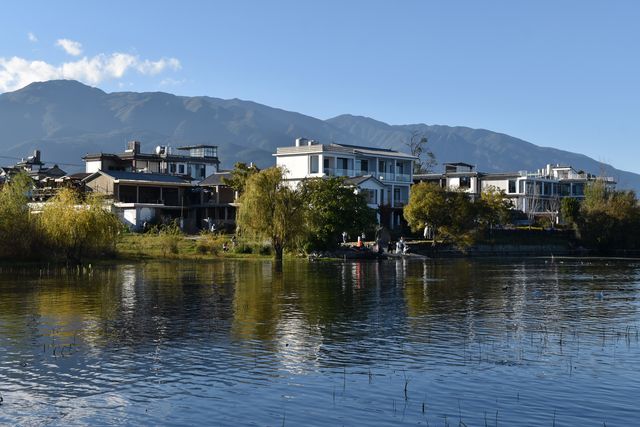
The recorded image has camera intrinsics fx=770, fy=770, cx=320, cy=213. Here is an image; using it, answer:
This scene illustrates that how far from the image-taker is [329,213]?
73.9 metres

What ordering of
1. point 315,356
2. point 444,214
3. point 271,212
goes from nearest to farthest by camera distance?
point 315,356
point 271,212
point 444,214

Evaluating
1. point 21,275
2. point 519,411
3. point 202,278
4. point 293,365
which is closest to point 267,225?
point 202,278

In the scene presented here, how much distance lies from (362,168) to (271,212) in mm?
35494

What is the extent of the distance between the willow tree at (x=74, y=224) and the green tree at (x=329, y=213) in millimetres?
20736

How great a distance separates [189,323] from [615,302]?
817 inches

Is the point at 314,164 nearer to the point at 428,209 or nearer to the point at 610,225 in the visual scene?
the point at 428,209

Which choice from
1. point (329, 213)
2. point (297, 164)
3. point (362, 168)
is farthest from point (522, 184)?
point (329, 213)

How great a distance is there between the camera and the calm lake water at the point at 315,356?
53.7 feet

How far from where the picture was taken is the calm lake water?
1638cm

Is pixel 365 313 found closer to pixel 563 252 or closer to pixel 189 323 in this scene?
pixel 189 323

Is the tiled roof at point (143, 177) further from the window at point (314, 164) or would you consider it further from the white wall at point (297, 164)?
the window at point (314, 164)

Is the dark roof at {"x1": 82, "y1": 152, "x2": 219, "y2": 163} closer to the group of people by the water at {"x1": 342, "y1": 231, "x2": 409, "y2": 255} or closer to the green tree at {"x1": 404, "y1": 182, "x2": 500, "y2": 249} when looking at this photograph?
the group of people by the water at {"x1": 342, "y1": 231, "x2": 409, "y2": 255}

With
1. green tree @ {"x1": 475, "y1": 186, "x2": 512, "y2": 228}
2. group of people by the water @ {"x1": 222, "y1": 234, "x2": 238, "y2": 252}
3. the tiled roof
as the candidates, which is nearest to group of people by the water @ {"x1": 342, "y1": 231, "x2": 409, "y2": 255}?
group of people by the water @ {"x1": 222, "y1": 234, "x2": 238, "y2": 252}

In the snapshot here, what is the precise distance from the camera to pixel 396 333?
26219mm
